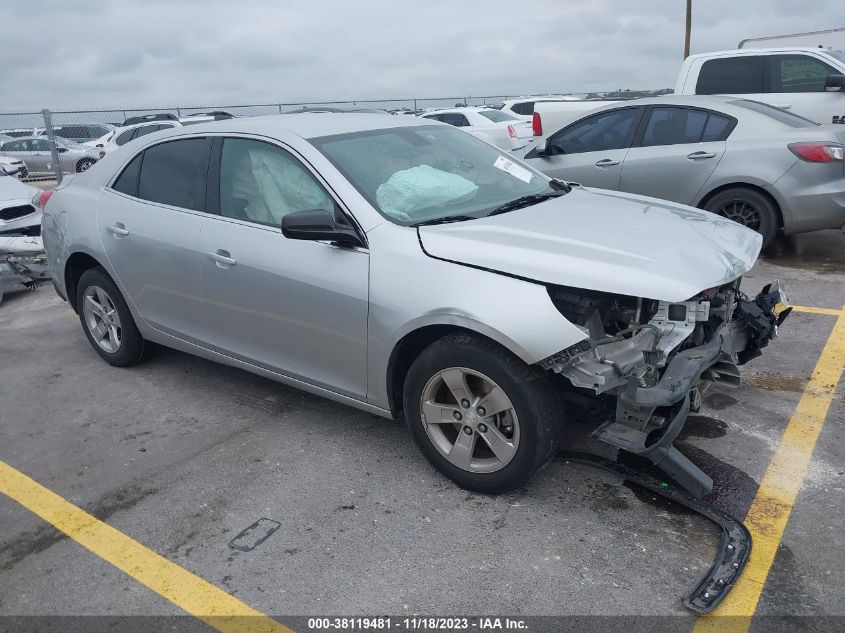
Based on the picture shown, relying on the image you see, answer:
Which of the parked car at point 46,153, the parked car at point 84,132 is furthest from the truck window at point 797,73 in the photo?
the parked car at point 84,132

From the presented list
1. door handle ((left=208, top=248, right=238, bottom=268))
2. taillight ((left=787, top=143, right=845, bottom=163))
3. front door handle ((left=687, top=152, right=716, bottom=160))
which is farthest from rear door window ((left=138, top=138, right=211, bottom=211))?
taillight ((left=787, top=143, right=845, bottom=163))

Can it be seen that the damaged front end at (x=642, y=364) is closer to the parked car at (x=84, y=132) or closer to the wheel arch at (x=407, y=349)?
the wheel arch at (x=407, y=349)

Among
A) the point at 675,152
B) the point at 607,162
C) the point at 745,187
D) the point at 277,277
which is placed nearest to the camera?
the point at 277,277

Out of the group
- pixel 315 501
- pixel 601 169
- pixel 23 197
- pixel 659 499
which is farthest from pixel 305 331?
pixel 23 197

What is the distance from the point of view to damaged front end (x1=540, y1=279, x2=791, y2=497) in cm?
287

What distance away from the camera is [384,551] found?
292 centimetres

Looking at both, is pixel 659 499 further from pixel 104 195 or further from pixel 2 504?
pixel 104 195

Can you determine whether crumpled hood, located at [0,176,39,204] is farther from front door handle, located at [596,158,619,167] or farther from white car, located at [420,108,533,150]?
white car, located at [420,108,533,150]

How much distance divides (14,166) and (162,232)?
60.9 ft

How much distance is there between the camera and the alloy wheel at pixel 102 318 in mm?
4891

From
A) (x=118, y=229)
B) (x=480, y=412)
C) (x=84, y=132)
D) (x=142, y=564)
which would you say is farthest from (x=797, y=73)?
(x=84, y=132)

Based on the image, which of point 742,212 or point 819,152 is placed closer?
point 819,152

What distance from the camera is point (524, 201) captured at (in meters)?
3.82

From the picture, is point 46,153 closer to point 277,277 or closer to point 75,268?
point 75,268
